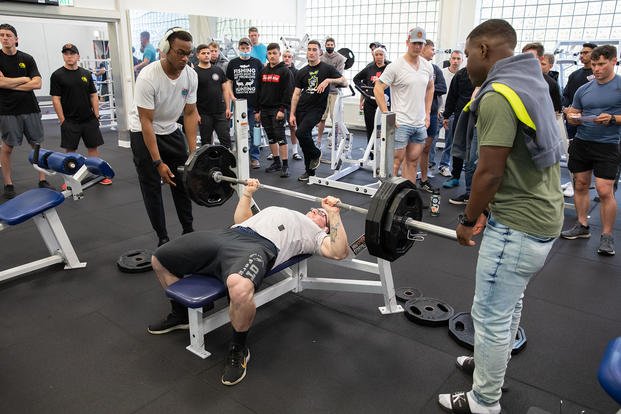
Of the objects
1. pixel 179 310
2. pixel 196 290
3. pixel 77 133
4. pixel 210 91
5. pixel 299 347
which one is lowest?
pixel 299 347

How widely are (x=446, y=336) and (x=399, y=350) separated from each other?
10.6 inches

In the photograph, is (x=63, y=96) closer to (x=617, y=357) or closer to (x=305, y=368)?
(x=305, y=368)

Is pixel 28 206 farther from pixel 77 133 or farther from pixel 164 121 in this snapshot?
pixel 77 133

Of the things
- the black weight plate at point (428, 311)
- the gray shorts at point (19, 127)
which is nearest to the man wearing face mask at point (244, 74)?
the gray shorts at point (19, 127)

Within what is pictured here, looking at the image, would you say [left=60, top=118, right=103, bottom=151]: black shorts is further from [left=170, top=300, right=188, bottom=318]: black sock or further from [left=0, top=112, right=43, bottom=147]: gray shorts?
[left=170, top=300, right=188, bottom=318]: black sock

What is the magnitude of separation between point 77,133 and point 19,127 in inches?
18.8

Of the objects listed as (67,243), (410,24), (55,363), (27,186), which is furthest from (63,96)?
(410,24)

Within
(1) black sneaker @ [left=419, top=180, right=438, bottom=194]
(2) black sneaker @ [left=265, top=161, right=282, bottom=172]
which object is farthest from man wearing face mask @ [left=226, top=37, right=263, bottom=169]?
(1) black sneaker @ [left=419, top=180, right=438, bottom=194]

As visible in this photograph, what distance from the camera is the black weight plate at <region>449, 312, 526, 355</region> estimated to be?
2055 millimetres

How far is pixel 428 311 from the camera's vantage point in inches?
92.2

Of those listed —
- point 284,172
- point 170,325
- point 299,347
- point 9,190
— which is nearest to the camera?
point 299,347

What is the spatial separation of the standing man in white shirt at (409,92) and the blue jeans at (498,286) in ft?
7.93

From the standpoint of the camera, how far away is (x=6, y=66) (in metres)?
4.02

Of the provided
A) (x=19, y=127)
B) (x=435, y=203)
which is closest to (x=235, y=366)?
(x=435, y=203)
